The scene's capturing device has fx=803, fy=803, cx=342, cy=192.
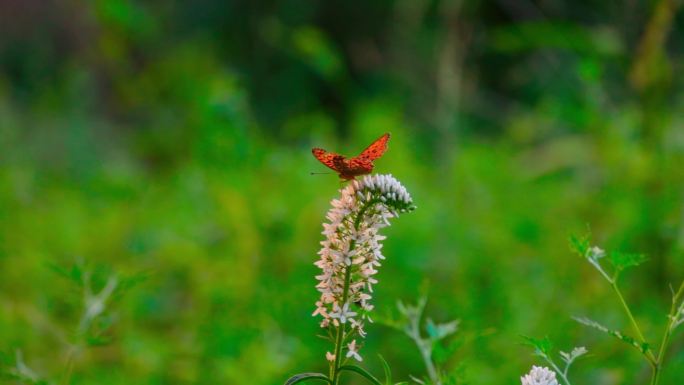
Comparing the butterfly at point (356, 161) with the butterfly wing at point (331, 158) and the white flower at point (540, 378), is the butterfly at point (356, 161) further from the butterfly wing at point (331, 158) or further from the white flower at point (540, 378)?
the white flower at point (540, 378)

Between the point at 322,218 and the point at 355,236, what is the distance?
2.63 m

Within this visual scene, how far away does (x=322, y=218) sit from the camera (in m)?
3.57

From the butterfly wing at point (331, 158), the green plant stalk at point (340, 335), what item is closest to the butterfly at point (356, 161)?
the butterfly wing at point (331, 158)

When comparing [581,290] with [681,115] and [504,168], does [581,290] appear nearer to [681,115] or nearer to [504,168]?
[681,115]

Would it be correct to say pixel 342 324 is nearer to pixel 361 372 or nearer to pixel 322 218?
pixel 361 372

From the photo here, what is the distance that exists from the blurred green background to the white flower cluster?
286 mm

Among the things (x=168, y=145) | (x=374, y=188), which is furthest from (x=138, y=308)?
(x=168, y=145)

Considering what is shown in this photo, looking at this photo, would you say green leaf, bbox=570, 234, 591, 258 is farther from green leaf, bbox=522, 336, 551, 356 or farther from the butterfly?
the butterfly

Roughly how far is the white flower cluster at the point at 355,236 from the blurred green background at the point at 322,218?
0.94 ft

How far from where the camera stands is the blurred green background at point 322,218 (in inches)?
104


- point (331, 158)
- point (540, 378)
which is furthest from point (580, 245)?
point (331, 158)

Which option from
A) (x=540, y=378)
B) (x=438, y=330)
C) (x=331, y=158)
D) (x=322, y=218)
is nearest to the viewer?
(x=540, y=378)

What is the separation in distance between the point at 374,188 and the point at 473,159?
4195 mm

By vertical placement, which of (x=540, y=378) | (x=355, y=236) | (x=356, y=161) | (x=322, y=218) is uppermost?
(x=322, y=218)
